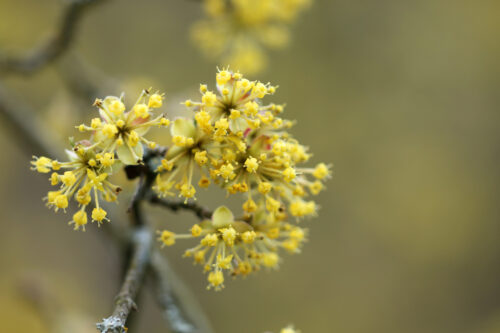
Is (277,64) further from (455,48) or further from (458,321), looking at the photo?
(458,321)

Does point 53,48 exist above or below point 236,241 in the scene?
above

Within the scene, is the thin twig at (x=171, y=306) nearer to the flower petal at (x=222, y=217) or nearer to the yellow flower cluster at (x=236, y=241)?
the yellow flower cluster at (x=236, y=241)

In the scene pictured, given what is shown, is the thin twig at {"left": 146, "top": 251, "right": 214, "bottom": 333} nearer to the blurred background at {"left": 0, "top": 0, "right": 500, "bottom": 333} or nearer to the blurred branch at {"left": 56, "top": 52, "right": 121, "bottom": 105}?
the blurred branch at {"left": 56, "top": 52, "right": 121, "bottom": 105}

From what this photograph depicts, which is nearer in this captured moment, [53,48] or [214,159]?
[214,159]

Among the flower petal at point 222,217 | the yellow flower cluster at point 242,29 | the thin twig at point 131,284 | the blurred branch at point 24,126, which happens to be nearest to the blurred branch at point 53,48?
the blurred branch at point 24,126

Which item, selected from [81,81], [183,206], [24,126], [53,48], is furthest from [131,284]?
[81,81]

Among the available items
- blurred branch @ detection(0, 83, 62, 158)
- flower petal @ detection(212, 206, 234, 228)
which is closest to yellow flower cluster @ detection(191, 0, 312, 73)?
blurred branch @ detection(0, 83, 62, 158)

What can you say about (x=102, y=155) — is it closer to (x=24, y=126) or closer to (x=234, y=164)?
(x=234, y=164)

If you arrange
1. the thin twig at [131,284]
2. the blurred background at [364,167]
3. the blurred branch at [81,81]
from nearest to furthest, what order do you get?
the thin twig at [131,284] → the blurred branch at [81,81] → the blurred background at [364,167]
